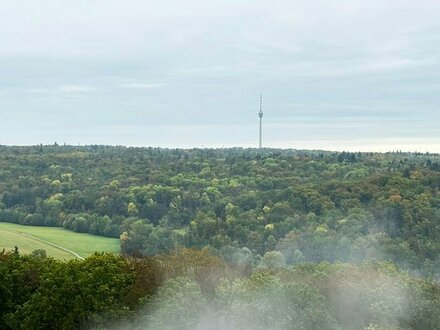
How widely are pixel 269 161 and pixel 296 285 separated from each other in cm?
13057

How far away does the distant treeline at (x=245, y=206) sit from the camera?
8244 cm

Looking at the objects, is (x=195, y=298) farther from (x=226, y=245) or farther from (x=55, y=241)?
(x=55, y=241)

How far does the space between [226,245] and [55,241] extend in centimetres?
2596

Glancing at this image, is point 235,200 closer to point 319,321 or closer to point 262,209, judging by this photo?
point 262,209

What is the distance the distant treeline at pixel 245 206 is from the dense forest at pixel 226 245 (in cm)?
25

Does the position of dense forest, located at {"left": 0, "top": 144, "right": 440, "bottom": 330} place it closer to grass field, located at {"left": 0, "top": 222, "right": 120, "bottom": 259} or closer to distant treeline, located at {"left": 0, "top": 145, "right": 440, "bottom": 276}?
distant treeline, located at {"left": 0, "top": 145, "right": 440, "bottom": 276}

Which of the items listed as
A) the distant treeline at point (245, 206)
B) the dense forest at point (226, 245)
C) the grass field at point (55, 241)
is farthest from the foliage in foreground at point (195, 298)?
the grass field at point (55, 241)

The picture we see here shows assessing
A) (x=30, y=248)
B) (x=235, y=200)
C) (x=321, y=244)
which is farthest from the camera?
(x=235, y=200)

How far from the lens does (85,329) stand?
3797 centimetres

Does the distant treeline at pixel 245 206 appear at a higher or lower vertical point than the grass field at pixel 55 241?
higher

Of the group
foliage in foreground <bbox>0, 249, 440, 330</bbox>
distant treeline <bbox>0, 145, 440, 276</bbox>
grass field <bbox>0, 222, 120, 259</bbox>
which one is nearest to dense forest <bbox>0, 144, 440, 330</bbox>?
foliage in foreground <bbox>0, 249, 440, 330</bbox>

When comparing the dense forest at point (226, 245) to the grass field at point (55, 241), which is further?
the grass field at point (55, 241)

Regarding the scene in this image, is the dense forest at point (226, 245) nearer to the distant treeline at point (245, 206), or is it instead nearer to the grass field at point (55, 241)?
the distant treeline at point (245, 206)

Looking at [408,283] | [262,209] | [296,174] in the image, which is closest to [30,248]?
[262,209]
